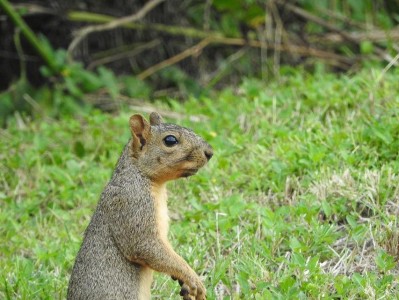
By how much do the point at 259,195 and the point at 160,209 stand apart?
1.11 m

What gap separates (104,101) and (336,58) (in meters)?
2.07

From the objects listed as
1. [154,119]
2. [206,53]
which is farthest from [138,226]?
[206,53]

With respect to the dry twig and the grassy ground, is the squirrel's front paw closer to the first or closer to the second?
the grassy ground

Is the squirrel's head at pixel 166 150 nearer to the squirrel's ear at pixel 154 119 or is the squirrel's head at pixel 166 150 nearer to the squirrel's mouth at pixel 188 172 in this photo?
the squirrel's mouth at pixel 188 172

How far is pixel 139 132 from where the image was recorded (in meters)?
3.79

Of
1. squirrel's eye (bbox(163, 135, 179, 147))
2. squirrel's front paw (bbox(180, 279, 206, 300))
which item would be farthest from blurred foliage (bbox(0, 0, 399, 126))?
squirrel's front paw (bbox(180, 279, 206, 300))

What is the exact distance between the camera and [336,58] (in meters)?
7.77

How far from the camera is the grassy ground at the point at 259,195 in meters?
3.88

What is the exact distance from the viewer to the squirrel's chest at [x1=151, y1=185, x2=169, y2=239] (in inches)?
143

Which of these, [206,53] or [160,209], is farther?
[206,53]

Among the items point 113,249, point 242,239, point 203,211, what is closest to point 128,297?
point 113,249

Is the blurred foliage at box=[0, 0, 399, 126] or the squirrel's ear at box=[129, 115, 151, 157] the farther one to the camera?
the blurred foliage at box=[0, 0, 399, 126]

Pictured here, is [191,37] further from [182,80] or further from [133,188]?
[133,188]

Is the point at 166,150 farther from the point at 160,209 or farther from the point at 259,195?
the point at 259,195
